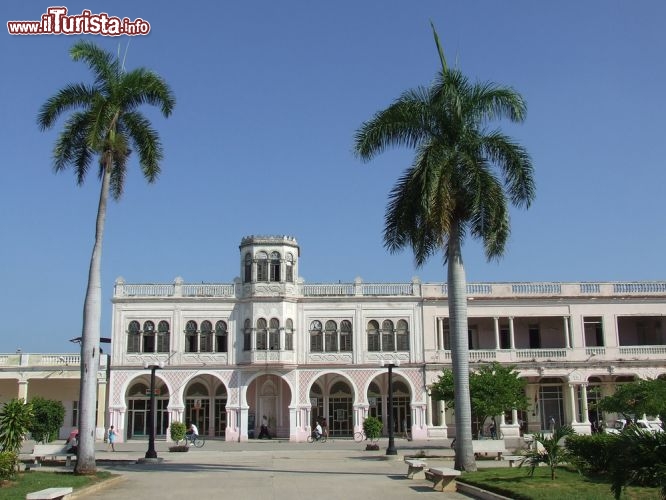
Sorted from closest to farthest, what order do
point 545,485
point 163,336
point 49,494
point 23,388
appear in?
point 49,494 → point 545,485 → point 163,336 → point 23,388

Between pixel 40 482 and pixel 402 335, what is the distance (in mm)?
30720

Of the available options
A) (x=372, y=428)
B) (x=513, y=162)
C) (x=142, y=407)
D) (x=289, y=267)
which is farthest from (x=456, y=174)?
(x=142, y=407)

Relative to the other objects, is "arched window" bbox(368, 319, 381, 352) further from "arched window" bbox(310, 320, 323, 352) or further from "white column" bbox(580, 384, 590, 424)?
"white column" bbox(580, 384, 590, 424)

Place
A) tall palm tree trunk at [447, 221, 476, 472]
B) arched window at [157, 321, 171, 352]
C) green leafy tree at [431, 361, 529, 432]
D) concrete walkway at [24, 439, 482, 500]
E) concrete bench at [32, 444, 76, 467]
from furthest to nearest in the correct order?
arched window at [157, 321, 171, 352] → green leafy tree at [431, 361, 529, 432] → concrete bench at [32, 444, 76, 467] → tall palm tree trunk at [447, 221, 476, 472] → concrete walkway at [24, 439, 482, 500]

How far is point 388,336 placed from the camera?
4853 centimetres

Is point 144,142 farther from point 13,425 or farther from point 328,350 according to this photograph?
point 328,350

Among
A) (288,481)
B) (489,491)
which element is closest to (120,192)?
(288,481)

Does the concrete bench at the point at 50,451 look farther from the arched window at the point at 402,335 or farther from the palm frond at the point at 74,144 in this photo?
the arched window at the point at 402,335

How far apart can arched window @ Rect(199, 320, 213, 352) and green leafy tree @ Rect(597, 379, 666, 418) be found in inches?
932

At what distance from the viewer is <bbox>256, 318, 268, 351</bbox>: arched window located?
47.1m

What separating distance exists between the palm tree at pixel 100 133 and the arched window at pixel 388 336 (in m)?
24.9

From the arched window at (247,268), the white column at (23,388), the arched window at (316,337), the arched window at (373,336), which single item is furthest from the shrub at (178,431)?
the white column at (23,388)

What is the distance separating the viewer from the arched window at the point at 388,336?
48406 mm

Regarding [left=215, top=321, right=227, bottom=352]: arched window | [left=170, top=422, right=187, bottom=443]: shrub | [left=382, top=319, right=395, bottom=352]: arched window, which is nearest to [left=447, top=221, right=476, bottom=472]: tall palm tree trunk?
[left=170, top=422, right=187, bottom=443]: shrub
